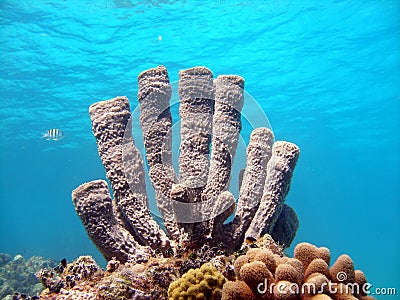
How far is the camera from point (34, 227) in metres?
126

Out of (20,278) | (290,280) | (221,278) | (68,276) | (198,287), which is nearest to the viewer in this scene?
(290,280)

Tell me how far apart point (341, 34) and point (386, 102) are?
1325 centimetres

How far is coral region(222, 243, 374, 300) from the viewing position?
2225 mm

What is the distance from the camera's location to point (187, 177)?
384 centimetres

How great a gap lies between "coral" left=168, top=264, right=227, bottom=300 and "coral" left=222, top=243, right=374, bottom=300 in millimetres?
215

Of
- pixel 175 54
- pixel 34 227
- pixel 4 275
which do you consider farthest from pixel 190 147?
pixel 34 227

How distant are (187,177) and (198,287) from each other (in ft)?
5.08

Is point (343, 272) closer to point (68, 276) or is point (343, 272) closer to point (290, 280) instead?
point (290, 280)

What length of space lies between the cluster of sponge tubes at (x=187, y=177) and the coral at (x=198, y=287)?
2.91 ft

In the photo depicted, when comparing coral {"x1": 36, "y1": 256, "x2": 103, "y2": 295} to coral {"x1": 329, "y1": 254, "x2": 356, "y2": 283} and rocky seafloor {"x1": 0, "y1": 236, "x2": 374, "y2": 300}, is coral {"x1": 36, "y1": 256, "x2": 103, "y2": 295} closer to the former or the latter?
rocky seafloor {"x1": 0, "y1": 236, "x2": 374, "y2": 300}

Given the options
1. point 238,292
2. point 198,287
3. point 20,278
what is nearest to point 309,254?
point 238,292

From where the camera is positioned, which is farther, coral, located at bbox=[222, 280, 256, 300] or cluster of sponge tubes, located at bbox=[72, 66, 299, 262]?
cluster of sponge tubes, located at bbox=[72, 66, 299, 262]

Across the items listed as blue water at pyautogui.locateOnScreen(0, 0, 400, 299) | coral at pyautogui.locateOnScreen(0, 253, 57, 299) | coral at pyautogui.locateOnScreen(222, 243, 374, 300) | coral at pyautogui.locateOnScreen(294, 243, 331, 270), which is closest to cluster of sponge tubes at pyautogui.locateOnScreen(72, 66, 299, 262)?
coral at pyautogui.locateOnScreen(294, 243, 331, 270)

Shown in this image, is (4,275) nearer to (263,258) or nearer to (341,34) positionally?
(263,258)
